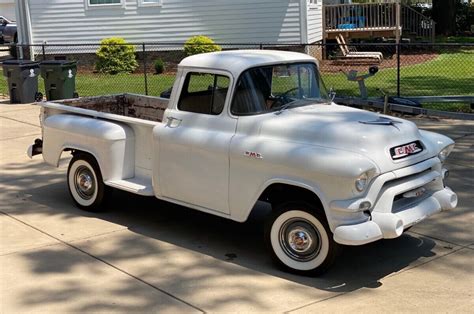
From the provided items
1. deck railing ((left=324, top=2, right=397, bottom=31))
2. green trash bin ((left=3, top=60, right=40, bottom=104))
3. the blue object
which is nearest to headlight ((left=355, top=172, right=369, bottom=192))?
green trash bin ((left=3, top=60, right=40, bottom=104))

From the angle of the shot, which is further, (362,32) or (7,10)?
(7,10)

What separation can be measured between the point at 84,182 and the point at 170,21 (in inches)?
595

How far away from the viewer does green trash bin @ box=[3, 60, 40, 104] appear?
15.8 metres

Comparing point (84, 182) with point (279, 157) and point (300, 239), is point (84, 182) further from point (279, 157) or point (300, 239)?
point (300, 239)

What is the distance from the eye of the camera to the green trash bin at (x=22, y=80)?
51.8 feet

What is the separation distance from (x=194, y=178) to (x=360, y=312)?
2.07 m

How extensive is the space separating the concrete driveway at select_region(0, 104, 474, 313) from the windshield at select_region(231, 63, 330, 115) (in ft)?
4.46

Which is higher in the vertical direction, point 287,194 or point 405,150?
point 405,150

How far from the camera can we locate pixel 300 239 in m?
5.45

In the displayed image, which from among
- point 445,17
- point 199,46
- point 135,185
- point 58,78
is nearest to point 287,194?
point 135,185

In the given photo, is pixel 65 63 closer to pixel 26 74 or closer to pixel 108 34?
pixel 26 74

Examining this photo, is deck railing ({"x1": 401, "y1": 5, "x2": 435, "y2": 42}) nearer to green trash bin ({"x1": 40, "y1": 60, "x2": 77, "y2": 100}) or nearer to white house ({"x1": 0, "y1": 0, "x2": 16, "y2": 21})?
green trash bin ({"x1": 40, "y1": 60, "x2": 77, "y2": 100})

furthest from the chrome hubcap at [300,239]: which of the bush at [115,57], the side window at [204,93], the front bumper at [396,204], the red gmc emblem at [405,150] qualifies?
the bush at [115,57]

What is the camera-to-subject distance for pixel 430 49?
86.7 ft
